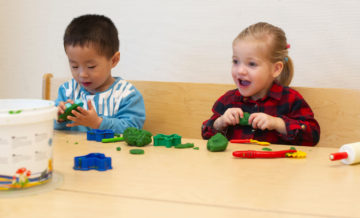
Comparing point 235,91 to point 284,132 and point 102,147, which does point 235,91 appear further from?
point 102,147

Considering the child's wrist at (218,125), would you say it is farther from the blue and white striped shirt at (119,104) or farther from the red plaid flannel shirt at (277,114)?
the blue and white striped shirt at (119,104)

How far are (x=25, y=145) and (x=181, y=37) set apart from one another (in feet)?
3.75

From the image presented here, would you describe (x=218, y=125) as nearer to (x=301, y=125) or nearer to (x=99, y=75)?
(x=301, y=125)

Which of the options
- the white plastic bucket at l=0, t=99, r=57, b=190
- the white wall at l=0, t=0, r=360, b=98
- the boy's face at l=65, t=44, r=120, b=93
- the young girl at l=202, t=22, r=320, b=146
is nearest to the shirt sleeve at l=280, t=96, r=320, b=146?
the young girl at l=202, t=22, r=320, b=146

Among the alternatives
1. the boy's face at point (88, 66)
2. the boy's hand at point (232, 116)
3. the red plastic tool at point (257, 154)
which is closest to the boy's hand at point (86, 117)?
the boy's face at point (88, 66)

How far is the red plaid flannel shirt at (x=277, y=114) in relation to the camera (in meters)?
1.19

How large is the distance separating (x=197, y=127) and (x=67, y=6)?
0.81 meters

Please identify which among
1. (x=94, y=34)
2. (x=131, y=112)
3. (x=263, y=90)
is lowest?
(x=131, y=112)

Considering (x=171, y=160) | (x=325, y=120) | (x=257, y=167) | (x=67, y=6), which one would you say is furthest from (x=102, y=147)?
(x=67, y=6)

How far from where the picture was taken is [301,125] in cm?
115

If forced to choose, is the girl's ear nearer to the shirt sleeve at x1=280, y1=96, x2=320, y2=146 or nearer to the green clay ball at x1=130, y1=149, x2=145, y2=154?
the shirt sleeve at x1=280, y1=96, x2=320, y2=146

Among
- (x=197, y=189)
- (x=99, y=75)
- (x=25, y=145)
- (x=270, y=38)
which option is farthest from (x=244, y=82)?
(x=25, y=145)

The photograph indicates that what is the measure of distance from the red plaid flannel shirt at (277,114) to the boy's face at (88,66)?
395 millimetres

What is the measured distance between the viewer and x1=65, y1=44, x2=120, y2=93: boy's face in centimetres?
136
